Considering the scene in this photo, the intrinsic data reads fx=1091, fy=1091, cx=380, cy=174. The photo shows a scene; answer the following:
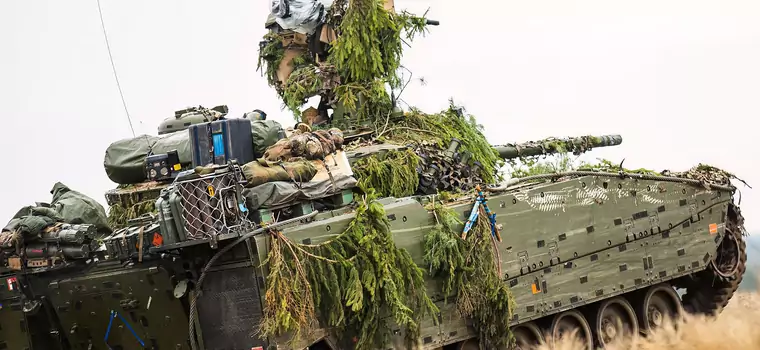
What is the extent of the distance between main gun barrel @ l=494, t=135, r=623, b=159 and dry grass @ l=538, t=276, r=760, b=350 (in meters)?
3.65

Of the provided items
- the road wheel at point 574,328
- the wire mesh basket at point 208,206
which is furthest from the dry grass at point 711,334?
the wire mesh basket at point 208,206

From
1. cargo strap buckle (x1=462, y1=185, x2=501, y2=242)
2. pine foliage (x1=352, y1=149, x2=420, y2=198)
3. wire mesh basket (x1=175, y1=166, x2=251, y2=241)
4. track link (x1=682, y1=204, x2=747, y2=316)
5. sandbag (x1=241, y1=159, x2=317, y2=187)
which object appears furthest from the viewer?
track link (x1=682, y1=204, x2=747, y2=316)

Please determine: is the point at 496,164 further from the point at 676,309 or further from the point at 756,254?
the point at 756,254

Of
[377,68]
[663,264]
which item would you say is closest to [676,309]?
[663,264]

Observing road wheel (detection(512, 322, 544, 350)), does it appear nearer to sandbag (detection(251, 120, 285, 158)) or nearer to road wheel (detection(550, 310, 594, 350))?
road wheel (detection(550, 310, 594, 350))

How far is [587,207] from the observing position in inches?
565

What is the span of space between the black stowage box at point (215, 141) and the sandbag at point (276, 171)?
28.1 inches

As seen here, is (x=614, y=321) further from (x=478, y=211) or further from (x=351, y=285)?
(x=351, y=285)

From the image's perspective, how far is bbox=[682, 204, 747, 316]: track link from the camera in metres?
16.8

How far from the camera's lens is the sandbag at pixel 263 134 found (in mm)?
12602

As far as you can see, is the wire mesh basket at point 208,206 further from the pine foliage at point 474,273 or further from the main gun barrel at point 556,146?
the main gun barrel at point 556,146

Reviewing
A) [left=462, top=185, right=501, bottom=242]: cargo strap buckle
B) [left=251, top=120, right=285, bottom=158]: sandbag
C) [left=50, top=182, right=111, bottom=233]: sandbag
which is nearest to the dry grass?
[left=462, top=185, right=501, bottom=242]: cargo strap buckle

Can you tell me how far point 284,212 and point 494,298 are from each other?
2.90m

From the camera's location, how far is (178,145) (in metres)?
13.4
